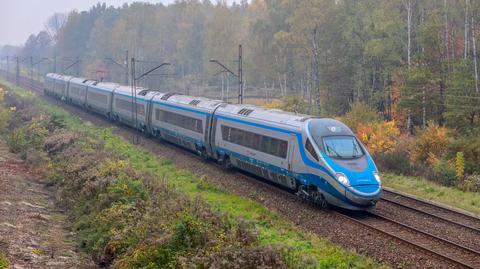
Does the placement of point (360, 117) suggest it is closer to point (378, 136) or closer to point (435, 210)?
point (378, 136)

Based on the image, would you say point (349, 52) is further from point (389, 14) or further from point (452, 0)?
point (452, 0)

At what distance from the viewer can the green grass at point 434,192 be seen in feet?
71.2

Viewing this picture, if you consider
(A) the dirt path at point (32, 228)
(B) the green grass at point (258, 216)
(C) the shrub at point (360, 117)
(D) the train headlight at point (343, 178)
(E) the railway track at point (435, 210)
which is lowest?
(A) the dirt path at point (32, 228)

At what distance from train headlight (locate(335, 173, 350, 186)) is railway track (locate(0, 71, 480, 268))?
117 centimetres

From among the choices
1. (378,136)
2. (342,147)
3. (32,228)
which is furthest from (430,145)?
(32,228)

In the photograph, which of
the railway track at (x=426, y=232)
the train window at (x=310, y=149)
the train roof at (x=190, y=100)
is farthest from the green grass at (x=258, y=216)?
the train roof at (x=190, y=100)

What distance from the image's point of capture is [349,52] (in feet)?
160

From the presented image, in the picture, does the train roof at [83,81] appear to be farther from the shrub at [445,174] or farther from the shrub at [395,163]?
the shrub at [445,174]

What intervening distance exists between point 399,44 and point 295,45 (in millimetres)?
11832

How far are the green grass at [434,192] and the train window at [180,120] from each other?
10167 mm

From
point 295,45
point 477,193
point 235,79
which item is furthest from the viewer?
point 235,79

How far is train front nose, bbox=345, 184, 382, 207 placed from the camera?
57.1 feet

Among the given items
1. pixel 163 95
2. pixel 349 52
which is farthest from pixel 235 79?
pixel 163 95

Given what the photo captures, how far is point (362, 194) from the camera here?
1744 centimetres
